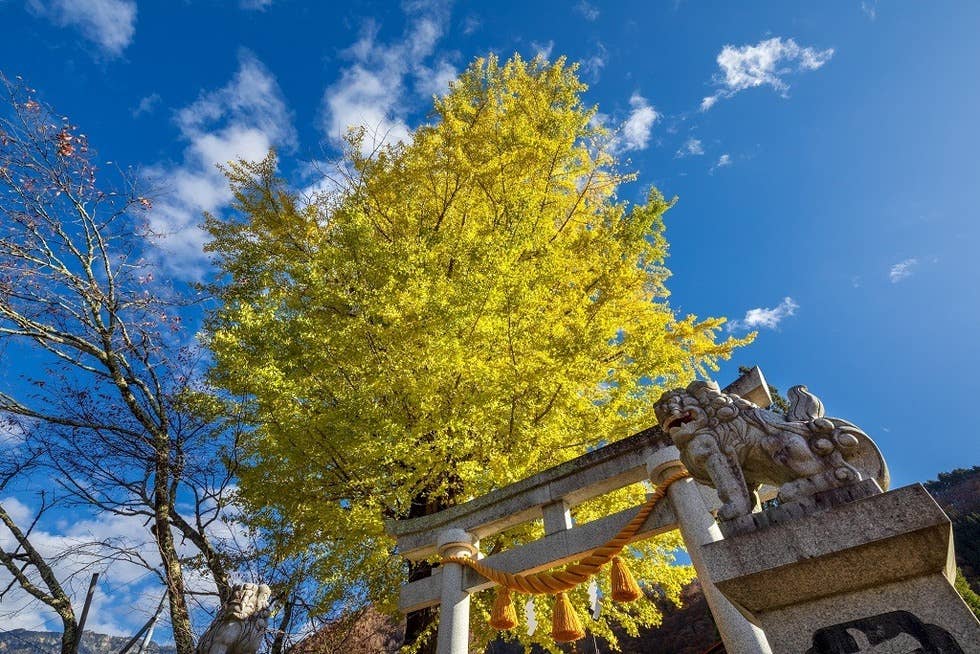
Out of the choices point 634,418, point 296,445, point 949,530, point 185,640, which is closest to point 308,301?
point 296,445

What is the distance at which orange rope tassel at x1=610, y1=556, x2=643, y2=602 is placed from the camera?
4.37 meters

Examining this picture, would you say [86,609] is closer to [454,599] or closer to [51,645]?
[454,599]

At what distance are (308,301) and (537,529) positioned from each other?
5382mm

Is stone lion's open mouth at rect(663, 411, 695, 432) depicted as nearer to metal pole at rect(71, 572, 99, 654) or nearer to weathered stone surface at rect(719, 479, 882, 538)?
weathered stone surface at rect(719, 479, 882, 538)

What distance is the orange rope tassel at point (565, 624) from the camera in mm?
4353

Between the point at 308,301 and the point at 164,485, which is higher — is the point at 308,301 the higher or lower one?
the higher one

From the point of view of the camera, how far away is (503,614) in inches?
187

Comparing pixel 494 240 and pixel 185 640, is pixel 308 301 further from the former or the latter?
pixel 185 640

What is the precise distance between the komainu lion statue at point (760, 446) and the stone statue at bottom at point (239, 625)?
4.90m

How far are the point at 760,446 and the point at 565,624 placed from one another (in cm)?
271

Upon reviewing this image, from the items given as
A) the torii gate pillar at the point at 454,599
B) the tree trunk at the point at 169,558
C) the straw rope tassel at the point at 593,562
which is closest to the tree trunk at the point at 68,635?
the tree trunk at the point at 169,558

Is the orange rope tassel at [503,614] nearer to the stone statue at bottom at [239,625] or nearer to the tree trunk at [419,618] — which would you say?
the tree trunk at [419,618]

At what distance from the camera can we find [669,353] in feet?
19.3

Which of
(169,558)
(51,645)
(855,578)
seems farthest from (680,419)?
(51,645)
